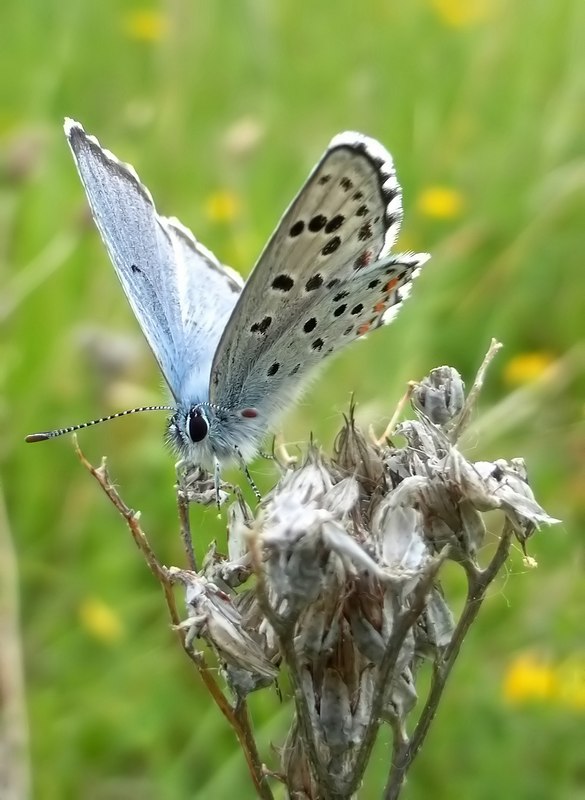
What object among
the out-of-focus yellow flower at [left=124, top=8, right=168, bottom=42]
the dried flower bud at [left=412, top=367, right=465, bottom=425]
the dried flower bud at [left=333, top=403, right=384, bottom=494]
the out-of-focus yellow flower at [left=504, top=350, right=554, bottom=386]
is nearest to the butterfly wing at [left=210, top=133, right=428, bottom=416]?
the dried flower bud at [left=412, top=367, right=465, bottom=425]

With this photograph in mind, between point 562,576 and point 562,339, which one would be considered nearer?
point 562,576

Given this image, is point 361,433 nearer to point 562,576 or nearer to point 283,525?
point 283,525

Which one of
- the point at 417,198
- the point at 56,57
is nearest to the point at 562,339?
the point at 417,198

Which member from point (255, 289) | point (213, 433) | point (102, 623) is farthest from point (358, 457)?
point (102, 623)

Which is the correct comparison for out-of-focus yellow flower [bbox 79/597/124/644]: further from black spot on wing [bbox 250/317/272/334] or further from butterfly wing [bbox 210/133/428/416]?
black spot on wing [bbox 250/317/272/334]

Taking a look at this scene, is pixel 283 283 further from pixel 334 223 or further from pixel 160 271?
pixel 160 271

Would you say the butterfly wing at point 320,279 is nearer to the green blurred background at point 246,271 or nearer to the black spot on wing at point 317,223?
the black spot on wing at point 317,223
